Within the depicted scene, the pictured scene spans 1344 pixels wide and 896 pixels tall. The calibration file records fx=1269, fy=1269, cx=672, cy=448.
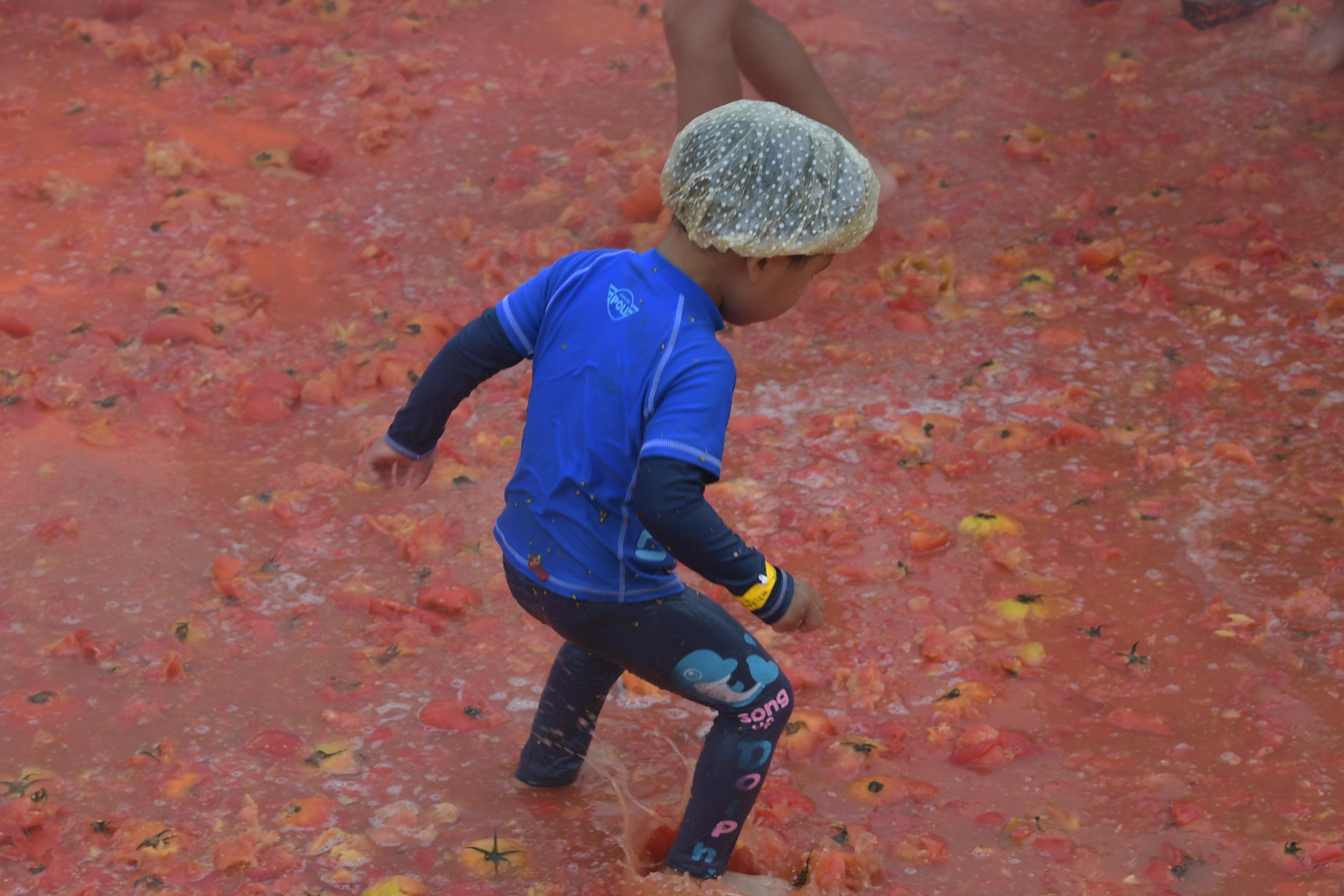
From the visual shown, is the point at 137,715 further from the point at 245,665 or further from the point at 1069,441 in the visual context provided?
the point at 1069,441

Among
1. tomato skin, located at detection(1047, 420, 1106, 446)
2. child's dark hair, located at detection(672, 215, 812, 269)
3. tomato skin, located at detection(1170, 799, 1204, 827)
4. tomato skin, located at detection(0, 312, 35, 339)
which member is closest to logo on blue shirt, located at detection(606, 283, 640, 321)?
child's dark hair, located at detection(672, 215, 812, 269)

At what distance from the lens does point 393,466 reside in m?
2.28

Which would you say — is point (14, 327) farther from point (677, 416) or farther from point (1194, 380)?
point (1194, 380)

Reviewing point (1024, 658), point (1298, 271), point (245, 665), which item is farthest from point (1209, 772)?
point (1298, 271)

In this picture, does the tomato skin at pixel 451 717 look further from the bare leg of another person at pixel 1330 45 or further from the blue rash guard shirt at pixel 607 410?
the bare leg of another person at pixel 1330 45

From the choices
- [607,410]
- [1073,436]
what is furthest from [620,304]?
[1073,436]

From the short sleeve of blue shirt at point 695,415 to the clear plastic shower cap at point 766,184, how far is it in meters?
0.18

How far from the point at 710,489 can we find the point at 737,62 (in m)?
1.69

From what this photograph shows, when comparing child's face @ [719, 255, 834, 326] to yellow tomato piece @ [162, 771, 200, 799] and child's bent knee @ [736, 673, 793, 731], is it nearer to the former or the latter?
child's bent knee @ [736, 673, 793, 731]

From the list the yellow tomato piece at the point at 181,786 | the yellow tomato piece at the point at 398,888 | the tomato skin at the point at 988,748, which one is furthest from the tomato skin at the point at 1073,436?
the yellow tomato piece at the point at 181,786

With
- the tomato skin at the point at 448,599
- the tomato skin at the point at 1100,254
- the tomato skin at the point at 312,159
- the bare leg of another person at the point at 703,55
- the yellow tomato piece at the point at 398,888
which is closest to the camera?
the yellow tomato piece at the point at 398,888

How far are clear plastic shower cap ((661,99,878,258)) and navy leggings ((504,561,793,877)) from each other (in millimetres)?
592

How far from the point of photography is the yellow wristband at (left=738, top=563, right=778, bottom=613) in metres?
1.90

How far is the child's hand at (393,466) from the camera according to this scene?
225 centimetres
